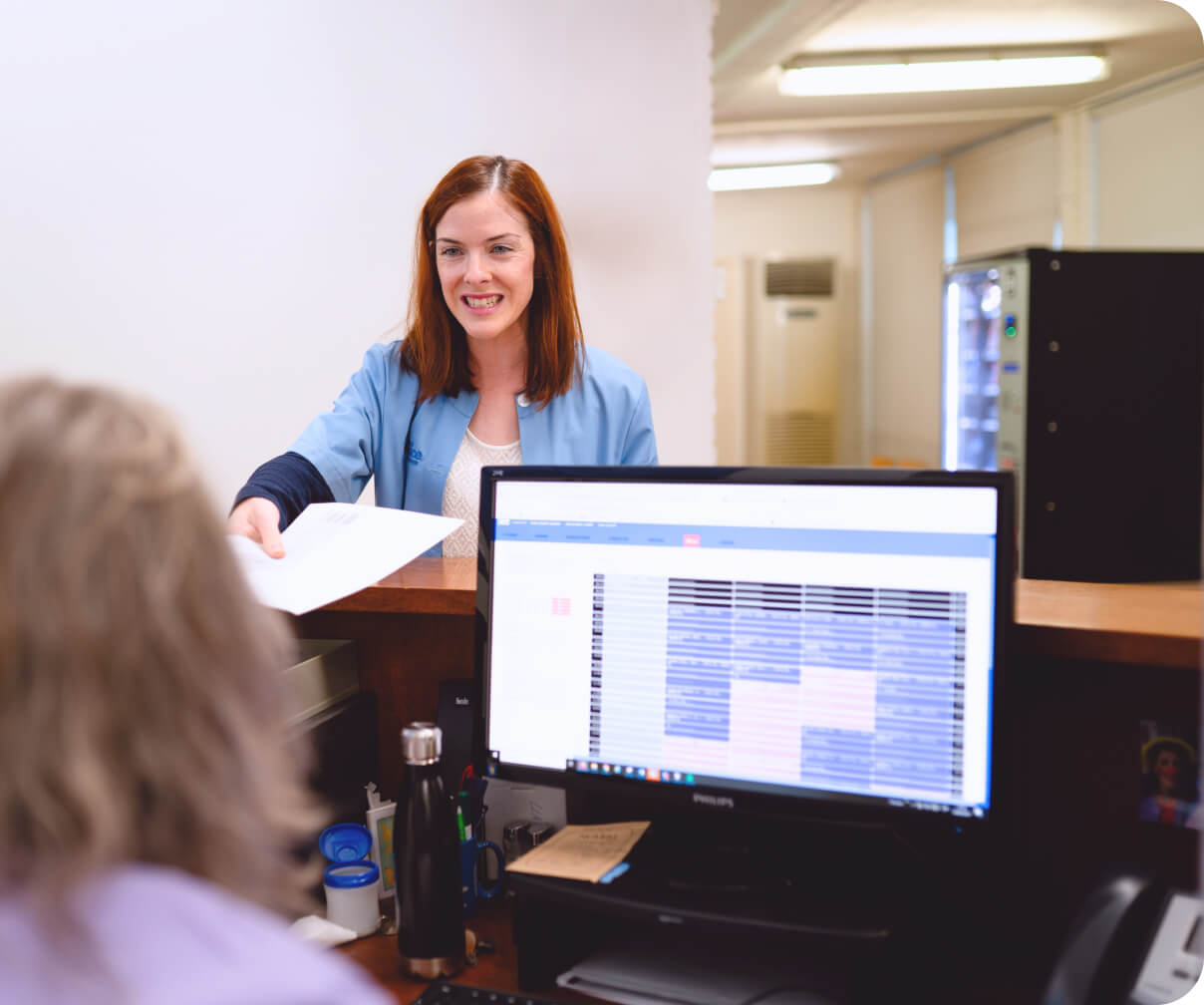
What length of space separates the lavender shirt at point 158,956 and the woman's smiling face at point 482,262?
5.19 feet

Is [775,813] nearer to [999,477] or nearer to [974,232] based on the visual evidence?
[999,477]

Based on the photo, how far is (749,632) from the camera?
3.27 feet

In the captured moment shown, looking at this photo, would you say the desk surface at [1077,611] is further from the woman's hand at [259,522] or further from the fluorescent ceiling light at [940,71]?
the fluorescent ceiling light at [940,71]

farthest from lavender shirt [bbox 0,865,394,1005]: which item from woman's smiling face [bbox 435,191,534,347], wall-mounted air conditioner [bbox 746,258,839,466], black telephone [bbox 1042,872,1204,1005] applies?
wall-mounted air conditioner [bbox 746,258,839,466]

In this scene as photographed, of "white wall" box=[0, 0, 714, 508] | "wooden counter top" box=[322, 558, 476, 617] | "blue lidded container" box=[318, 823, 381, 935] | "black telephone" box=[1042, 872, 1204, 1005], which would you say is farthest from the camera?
"white wall" box=[0, 0, 714, 508]

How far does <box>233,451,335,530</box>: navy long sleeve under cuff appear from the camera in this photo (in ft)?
4.81

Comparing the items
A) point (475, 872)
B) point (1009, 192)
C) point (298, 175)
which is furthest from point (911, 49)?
point (475, 872)

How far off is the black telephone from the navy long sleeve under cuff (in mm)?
1062

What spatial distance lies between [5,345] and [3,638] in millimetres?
2353

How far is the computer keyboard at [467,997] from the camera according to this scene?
94 cm

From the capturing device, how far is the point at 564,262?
213 centimetres

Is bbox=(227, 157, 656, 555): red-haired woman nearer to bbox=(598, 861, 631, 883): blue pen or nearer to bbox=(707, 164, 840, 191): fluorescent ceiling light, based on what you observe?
bbox=(598, 861, 631, 883): blue pen

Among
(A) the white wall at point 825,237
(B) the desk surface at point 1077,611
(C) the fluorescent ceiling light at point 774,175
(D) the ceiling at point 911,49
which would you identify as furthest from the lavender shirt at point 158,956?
(A) the white wall at point 825,237

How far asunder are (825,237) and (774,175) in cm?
96
